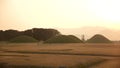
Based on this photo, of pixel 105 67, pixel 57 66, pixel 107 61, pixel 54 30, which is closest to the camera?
pixel 57 66

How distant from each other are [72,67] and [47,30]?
7653 millimetres

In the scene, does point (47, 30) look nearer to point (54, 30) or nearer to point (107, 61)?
point (54, 30)

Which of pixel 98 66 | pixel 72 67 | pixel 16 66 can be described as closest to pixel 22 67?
pixel 16 66

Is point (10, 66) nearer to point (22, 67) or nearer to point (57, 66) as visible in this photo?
point (22, 67)

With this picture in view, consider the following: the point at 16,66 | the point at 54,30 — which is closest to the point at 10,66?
the point at 16,66

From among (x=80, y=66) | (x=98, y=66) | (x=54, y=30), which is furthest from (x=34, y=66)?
(x=54, y=30)

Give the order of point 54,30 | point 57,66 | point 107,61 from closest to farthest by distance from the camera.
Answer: point 57,66 < point 107,61 < point 54,30

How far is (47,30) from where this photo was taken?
8594mm

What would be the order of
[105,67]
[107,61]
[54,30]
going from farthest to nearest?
[54,30] → [107,61] → [105,67]

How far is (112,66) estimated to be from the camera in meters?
1.10

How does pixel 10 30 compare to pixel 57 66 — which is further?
pixel 10 30

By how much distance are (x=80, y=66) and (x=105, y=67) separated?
0.11 meters

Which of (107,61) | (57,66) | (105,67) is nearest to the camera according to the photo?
(57,66)

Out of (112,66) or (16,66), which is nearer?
(16,66)
